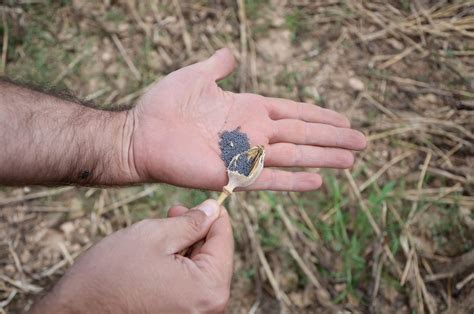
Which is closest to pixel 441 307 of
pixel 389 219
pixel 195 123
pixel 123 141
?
pixel 389 219

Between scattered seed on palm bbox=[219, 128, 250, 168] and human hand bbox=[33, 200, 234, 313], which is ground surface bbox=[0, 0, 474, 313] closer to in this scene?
scattered seed on palm bbox=[219, 128, 250, 168]

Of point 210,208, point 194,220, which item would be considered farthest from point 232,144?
point 194,220

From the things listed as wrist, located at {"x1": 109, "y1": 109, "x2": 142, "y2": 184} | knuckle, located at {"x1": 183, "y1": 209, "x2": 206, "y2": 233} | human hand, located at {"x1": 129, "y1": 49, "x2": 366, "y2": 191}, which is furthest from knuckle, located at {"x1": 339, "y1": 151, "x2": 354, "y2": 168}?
wrist, located at {"x1": 109, "y1": 109, "x2": 142, "y2": 184}

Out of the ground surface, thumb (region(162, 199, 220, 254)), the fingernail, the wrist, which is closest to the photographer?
thumb (region(162, 199, 220, 254))

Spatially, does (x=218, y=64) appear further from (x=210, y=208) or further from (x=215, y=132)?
(x=210, y=208)

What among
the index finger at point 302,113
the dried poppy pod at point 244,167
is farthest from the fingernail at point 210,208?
the index finger at point 302,113
